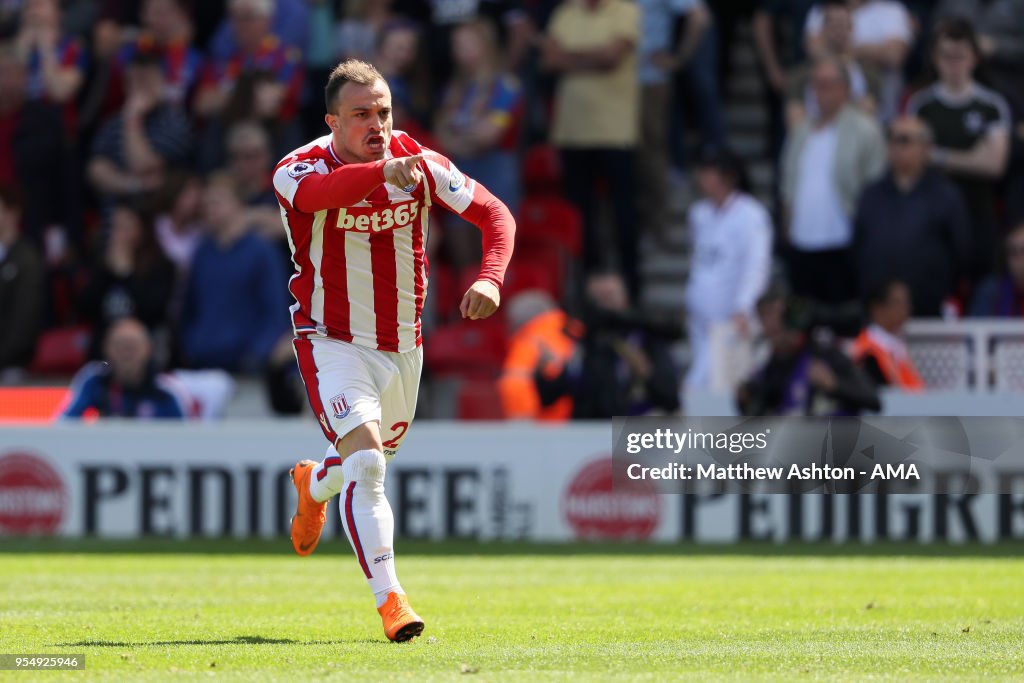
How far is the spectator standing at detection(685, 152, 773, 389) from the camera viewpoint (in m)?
14.6

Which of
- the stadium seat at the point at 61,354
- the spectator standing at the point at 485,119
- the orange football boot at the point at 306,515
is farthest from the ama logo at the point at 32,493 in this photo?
the orange football boot at the point at 306,515

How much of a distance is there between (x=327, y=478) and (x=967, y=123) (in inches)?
336

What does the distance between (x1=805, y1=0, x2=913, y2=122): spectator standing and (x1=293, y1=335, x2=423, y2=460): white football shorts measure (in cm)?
847

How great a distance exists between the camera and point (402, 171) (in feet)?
23.1

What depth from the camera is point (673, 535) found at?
13508 mm

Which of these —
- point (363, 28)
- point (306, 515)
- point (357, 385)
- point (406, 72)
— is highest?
point (363, 28)

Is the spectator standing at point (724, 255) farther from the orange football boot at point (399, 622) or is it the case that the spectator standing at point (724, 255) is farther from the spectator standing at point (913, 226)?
the orange football boot at point (399, 622)

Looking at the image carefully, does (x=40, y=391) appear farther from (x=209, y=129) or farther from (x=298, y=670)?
(x=298, y=670)

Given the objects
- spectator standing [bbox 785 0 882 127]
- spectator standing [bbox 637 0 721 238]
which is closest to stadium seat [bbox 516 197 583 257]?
spectator standing [bbox 637 0 721 238]

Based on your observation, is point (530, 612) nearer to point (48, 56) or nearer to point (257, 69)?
point (257, 69)

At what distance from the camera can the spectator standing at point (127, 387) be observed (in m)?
14.2

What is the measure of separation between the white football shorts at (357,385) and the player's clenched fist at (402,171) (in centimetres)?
93

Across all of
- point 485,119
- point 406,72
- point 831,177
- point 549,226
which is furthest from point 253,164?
point 831,177

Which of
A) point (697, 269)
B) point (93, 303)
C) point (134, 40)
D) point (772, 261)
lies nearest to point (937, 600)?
point (697, 269)
